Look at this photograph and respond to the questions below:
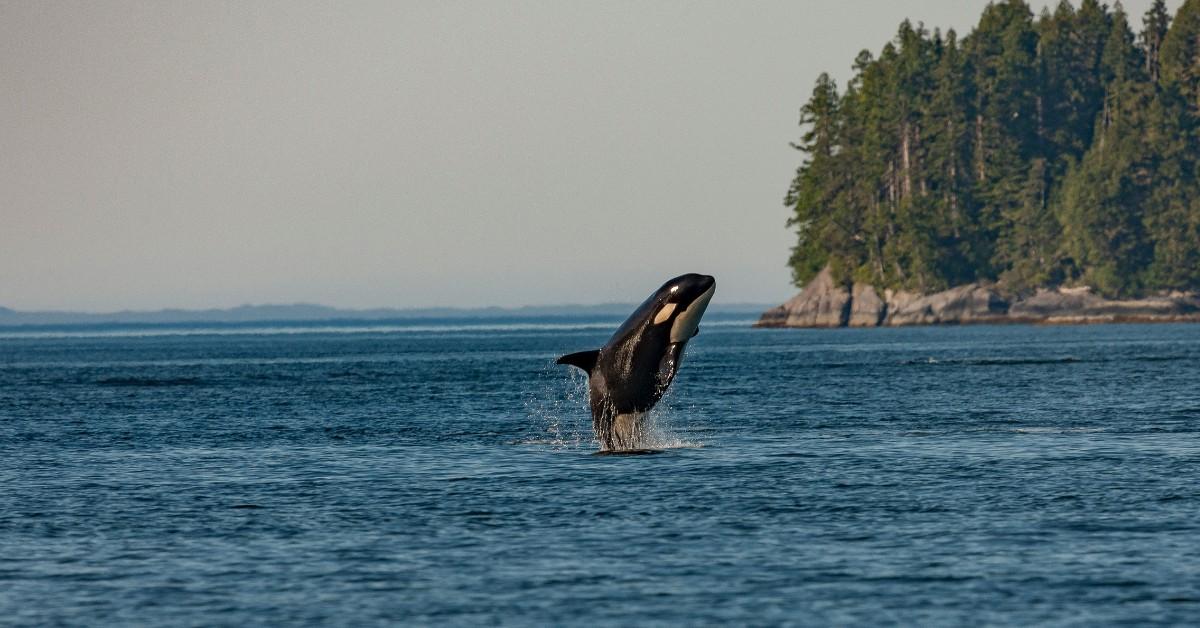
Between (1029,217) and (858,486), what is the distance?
528 feet

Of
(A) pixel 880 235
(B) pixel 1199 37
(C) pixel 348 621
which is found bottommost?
(C) pixel 348 621

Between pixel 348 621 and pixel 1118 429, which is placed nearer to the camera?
pixel 348 621

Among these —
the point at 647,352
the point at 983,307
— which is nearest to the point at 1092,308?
the point at 983,307

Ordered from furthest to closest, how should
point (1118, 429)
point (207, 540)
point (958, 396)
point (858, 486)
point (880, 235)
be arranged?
1. point (880, 235)
2. point (958, 396)
3. point (1118, 429)
4. point (858, 486)
5. point (207, 540)

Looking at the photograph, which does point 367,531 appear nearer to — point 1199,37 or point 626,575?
point 626,575

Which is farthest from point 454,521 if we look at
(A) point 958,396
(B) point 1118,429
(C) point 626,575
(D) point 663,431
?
(A) point 958,396

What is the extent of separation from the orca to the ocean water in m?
1.52

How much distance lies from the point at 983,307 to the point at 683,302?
158066mm

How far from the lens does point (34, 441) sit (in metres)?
46.7

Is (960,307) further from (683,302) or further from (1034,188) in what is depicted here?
(683,302)

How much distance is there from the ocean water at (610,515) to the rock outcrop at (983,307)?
124300mm

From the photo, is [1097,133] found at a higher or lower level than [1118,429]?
higher

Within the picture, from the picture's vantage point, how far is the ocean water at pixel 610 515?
20.6 meters

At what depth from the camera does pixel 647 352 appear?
33969 mm
